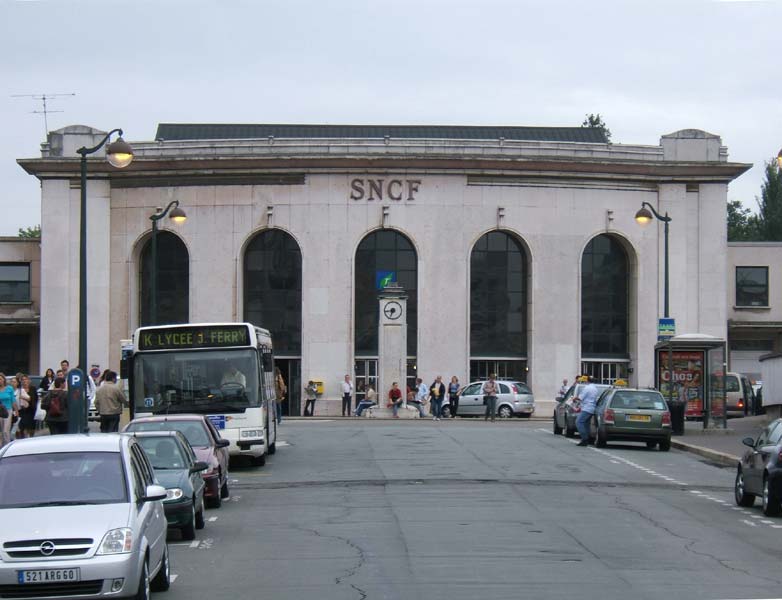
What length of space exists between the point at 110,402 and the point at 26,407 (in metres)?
1.98

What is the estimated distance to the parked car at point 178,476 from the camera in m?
16.3

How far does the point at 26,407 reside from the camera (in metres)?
29.7

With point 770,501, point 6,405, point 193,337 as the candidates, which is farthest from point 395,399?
point 770,501

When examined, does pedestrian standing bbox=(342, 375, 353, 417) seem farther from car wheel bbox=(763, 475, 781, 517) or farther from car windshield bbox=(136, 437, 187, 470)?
car windshield bbox=(136, 437, 187, 470)

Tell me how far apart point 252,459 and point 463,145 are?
37.0 meters

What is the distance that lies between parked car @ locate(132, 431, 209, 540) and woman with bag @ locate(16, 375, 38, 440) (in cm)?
1217

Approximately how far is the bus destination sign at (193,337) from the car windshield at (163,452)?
9.29 meters

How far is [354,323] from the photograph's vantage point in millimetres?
63656

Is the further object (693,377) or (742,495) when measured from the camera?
(693,377)

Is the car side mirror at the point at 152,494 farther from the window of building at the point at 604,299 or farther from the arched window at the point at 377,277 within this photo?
the window of building at the point at 604,299

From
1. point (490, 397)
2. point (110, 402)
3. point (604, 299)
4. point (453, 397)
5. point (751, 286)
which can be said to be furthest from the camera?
point (751, 286)

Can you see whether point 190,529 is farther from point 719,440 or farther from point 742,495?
point 719,440

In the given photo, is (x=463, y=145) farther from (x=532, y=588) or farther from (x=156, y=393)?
(x=532, y=588)

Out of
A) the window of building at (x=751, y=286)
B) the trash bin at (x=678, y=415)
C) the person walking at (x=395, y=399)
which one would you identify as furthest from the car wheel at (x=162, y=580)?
the window of building at (x=751, y=286)
